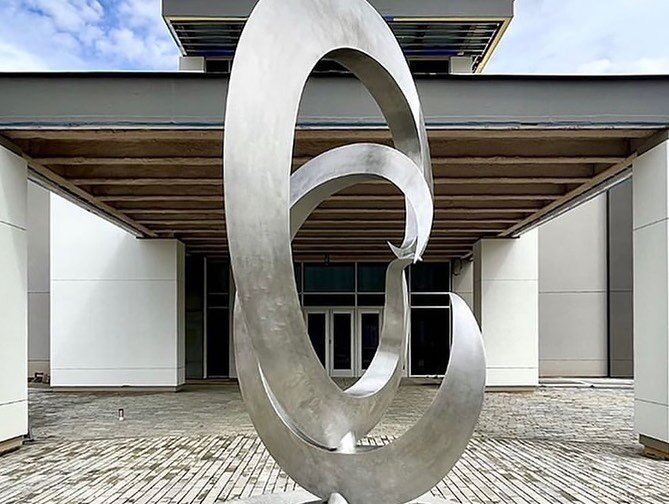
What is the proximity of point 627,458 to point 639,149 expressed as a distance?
183 inches

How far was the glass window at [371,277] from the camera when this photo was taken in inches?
1150

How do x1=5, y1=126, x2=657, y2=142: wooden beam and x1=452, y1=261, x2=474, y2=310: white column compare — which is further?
x1=452, y1=261, x2=474, y2=310: white column

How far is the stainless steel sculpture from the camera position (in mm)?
4996

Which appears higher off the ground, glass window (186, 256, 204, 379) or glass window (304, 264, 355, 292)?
glass window (304, 264, 355, 292)

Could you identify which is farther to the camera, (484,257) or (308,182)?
(484,257)

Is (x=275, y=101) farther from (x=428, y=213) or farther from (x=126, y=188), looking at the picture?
(x=126, y=188)

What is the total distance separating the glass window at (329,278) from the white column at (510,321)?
7.61m

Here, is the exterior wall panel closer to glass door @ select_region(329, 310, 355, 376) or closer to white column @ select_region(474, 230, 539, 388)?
white column @ select_region(474, 230, 539, 388)

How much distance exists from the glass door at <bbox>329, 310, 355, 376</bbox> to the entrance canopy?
12.3m

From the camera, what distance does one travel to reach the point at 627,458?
1160 centimetres

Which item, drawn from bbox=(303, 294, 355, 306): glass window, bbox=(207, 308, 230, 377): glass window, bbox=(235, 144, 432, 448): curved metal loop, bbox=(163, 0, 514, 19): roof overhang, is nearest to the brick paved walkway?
bbox=(235, 144, 432, 448): curved metal loop

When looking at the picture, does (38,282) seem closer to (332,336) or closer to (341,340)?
(332,336)

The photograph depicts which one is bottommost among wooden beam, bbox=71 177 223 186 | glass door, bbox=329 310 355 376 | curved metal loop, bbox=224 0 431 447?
glass door, bbox=329 310 355 376

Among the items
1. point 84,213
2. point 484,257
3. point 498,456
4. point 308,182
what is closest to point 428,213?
point 308,182
